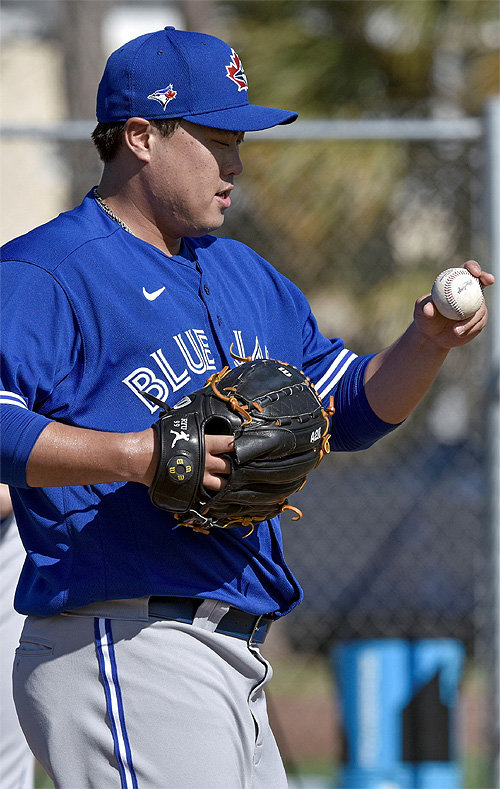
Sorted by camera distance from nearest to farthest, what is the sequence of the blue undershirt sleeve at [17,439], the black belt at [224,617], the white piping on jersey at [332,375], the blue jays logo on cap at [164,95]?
the blue undershirt sleeve at [17,439] → the black belt at [224,617] → the blue jays logo on cap at [164,95] → the white piping on jersey at [332,375]

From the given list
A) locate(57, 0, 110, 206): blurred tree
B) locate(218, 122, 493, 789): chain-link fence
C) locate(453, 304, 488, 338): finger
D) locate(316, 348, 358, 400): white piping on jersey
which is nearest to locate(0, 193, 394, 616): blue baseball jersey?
locate(316, 348, 358, 400): white piping on jersey

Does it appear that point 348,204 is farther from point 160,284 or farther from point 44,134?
point 160,284

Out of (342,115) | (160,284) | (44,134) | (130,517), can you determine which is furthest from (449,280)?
(342,115)

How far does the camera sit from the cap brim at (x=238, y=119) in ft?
7.00

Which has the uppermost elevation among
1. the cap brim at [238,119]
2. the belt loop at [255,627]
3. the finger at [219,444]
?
the cap brim at [238,119]

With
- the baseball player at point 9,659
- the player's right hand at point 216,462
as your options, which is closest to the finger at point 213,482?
the player's right hand at point 216,462

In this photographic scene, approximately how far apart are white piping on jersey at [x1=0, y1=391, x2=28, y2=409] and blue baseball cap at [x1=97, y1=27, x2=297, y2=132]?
2.21 feet

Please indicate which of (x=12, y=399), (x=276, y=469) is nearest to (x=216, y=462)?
(x=276, y=469)

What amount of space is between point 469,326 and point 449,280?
13 centimetres

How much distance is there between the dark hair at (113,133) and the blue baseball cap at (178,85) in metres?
0.01

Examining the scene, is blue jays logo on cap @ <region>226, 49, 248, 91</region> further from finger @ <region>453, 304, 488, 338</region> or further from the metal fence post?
the metal fence post

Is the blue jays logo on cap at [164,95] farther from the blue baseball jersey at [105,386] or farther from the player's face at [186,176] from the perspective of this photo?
the blue baseball jersey at [105,386]

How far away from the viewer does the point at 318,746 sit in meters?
5.38

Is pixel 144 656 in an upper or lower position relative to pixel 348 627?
upper
